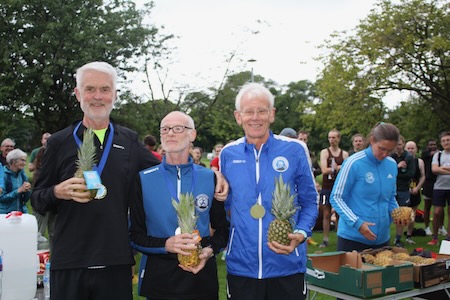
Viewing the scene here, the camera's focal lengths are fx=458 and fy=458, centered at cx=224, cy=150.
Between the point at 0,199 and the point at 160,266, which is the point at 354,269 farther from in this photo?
the point at 0,199

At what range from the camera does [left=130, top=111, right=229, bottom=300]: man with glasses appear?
10.3 feet

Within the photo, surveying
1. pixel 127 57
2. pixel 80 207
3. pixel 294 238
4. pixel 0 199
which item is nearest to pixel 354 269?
pixel 294 238

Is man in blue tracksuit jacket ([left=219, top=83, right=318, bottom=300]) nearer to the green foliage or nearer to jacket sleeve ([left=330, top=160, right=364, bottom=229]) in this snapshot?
jacket sleeve ([left=330, top=160, right=364, bottom=229])

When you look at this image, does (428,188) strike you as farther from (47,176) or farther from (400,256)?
(47,176)

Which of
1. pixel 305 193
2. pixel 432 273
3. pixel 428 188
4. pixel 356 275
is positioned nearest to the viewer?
pixel 305 193

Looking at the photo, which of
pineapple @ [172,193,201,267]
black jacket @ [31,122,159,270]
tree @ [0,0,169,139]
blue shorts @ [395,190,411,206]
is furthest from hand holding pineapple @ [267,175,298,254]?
tree @ [0,0,169,139]

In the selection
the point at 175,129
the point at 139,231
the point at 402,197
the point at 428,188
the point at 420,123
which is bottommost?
the point at 402,197

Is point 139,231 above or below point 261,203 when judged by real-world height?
below

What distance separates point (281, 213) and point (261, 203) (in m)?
0.20

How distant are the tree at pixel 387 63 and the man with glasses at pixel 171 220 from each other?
23.7m

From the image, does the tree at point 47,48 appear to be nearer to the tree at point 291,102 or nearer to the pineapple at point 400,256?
the pineapple at point 400,256

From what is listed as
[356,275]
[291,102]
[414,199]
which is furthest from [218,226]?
[291,102]

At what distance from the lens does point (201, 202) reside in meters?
3.24

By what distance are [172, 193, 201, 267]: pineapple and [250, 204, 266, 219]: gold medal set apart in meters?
0.43
